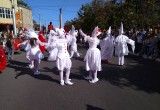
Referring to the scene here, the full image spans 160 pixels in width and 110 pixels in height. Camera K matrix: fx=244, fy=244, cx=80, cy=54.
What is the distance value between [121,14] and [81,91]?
1773 cm

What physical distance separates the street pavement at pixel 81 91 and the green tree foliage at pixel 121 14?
1286cm

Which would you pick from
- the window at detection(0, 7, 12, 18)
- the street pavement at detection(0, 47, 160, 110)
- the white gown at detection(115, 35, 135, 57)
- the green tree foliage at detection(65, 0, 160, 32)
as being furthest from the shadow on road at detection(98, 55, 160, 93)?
the window at detection(0, 7, 12, 18)

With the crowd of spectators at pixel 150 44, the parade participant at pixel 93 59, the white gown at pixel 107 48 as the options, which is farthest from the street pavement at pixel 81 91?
the crowd of spectators at pixel 150 44

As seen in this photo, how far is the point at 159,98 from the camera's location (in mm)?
7031

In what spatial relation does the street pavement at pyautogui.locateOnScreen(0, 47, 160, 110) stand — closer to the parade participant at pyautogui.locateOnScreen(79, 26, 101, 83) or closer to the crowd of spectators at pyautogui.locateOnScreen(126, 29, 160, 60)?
the parade participant at pyautogui.locateOnScreen(79, 26, 101, 83)

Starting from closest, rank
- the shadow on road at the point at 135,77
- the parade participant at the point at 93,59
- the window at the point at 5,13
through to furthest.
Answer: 1. the shadow on road at the point at 135,77
2. the parade participant at the point at 93,59
3. the window at the point at 5,13

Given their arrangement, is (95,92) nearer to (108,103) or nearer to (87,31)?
(108,103)

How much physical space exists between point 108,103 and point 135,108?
742 millimetres

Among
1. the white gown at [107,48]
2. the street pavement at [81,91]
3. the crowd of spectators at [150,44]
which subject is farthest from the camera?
the crowd of spectators at [150,44]

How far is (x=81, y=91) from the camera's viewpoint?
25.2ft

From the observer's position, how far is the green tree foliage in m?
22.8

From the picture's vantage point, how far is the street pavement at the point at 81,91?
642cm

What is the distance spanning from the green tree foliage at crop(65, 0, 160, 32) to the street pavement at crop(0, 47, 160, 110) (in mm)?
12861

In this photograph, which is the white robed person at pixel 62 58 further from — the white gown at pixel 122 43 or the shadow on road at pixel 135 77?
the white gown at pixel 122 43
